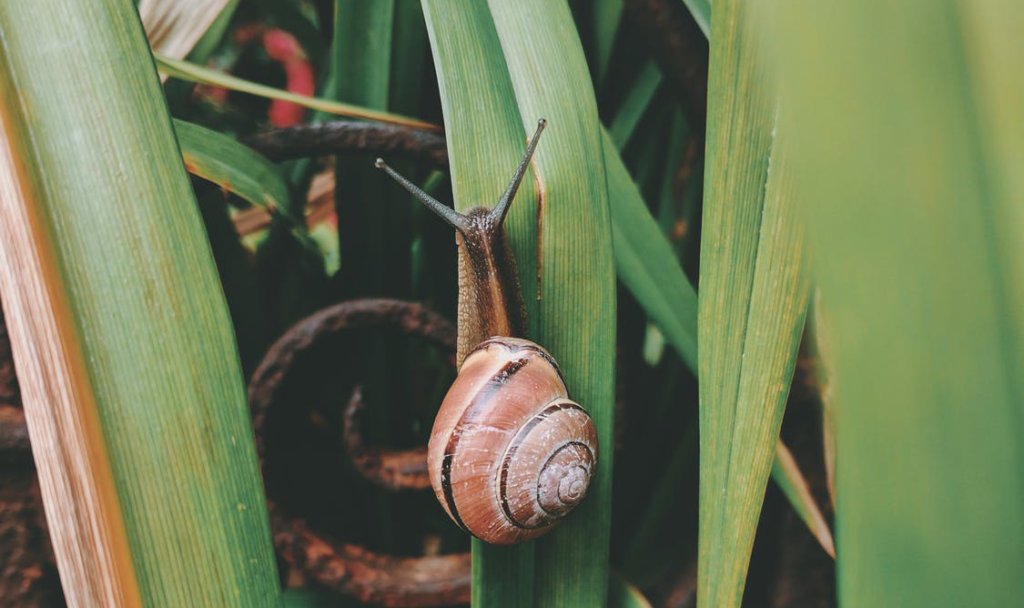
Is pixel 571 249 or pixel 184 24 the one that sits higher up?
pixel 184 24

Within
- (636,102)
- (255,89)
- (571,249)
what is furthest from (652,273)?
(255,89)

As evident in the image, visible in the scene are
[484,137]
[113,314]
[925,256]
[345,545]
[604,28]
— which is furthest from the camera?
[604,28]

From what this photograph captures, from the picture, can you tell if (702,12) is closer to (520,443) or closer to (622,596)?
(520,443)

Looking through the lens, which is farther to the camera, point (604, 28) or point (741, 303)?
point (604, 28)

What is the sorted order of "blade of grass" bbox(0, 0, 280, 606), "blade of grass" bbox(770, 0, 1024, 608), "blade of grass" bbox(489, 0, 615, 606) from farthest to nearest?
1. "blade of grass" bbox(489, 0, 615, 606)
2. "blade of grass" bbox(0, 0, 280, 606)
3. "blade of grass" bbox(770, 0, 1024, 608)

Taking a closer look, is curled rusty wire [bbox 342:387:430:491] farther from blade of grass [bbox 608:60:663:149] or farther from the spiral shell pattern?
blade of grass [bbox 608:60:663:149]

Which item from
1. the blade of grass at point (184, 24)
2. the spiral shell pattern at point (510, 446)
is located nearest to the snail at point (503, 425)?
the spiral shell pattern at point (510, 446)

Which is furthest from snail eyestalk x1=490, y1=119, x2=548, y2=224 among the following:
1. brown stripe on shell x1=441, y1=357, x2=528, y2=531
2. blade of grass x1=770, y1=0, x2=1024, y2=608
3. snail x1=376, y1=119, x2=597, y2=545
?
blade of grass x1=770, y1=0, x2=1024, y2=608
